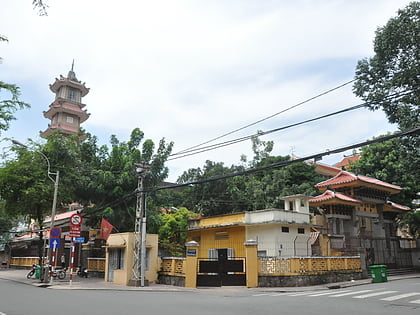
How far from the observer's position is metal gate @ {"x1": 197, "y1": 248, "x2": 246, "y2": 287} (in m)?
17.7

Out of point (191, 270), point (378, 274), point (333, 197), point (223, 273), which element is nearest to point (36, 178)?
point (191, 270)

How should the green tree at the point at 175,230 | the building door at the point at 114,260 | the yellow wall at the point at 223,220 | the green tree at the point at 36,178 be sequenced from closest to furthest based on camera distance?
the building door at the point at 114,260 < the green tree at the point at 36,178 < the yellow wall at the point at 223,220 < the green tree at the point at 175,230

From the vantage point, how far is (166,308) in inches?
399

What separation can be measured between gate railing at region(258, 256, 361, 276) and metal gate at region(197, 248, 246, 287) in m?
0.96

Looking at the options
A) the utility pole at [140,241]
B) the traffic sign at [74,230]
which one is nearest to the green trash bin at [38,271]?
the traffic sign at [74,230]

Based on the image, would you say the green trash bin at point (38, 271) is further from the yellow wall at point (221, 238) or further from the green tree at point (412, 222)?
the green tree at point (412, 222)

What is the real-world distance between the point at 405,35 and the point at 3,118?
17.8 metres

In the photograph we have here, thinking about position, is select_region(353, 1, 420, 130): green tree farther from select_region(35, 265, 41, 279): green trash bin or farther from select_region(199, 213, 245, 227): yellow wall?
select_region(35, 265, 41, 279): green trash bin

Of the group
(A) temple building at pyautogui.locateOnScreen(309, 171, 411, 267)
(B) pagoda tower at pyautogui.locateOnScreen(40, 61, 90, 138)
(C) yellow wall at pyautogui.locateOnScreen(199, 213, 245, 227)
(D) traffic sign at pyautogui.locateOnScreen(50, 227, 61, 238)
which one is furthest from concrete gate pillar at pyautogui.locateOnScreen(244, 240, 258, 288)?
(B) pagoda tower at pyautogui.locateOnScreen(40, 61, 90, 138)

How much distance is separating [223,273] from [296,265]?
3.58 m

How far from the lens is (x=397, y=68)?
18.7m

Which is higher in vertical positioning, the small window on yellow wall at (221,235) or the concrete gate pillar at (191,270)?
the small window on yellow wall at (221,235)

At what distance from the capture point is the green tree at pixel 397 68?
697 inches

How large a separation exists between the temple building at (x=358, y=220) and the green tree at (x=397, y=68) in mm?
7597
